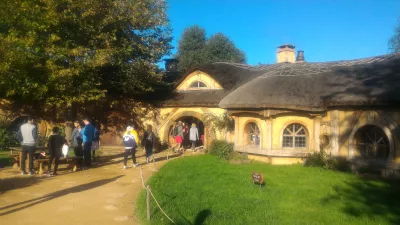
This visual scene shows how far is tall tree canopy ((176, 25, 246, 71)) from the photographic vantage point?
41594 mm

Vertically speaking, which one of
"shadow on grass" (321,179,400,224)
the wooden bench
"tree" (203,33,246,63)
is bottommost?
"shadow on grass" (321,179,400,224)

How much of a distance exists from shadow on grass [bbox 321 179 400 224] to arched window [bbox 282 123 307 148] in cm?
326

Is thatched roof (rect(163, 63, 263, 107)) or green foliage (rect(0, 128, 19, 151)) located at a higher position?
thatched roof (rect(163, 63, 263, 107))

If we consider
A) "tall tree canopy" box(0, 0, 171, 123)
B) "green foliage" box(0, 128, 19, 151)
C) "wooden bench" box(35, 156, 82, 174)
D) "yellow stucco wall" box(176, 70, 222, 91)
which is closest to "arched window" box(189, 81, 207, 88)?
"yellow stucco wall" box(176, 70, 222, 91)

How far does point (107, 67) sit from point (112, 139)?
18.3ft

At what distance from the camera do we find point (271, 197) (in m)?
8.37

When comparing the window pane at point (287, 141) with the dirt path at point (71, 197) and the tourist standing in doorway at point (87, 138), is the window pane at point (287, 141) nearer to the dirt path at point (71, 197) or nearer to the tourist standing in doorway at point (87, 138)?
the dirt path at point (71, 197)

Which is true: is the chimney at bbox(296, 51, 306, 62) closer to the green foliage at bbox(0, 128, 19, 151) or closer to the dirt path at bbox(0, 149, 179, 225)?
the dirt path at bbox(0, 149, 179, 225)

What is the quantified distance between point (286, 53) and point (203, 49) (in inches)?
748

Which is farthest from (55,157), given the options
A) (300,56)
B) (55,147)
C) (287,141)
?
(300,56)

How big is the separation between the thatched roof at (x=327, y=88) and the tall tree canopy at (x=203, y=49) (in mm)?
26851

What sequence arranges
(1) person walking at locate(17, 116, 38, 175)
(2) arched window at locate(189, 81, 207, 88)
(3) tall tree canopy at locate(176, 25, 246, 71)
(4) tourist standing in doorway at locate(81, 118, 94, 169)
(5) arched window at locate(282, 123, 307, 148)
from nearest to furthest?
(1) person walking at locate(17, 116, 38, 175) → (4) tourist standing in doorway at locate(81, 118, 94, 169) → (5) arched window at locate(282, 123, 307, 148) → (2) arched window at locate(189, 81, 207, 88) → (3) tall tree canopy at locate(176, 25, 246, 71)

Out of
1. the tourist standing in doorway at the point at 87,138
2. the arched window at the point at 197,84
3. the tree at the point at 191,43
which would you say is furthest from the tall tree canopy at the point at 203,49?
the tourist standing in doorway at the point at 87,138

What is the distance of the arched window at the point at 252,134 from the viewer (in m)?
14.7
